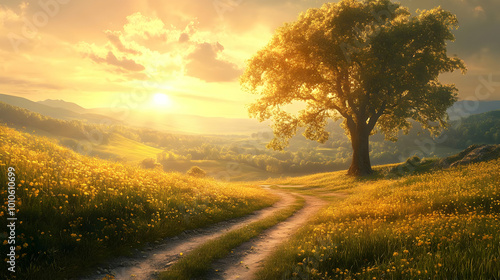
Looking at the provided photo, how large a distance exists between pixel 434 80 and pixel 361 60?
12.3m

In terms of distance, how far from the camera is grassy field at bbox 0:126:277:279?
6555 mm

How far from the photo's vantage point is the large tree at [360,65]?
30.1 meters

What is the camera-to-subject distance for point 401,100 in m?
32.1

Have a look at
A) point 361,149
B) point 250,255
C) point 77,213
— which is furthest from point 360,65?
point 77,213

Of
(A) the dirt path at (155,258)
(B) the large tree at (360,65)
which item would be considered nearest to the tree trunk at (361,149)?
(B) the large tree at (360,65)

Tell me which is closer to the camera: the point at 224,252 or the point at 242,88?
the point at 224,252

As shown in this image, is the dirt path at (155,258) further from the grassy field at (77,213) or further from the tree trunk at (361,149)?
the tree trunk at (361,149)

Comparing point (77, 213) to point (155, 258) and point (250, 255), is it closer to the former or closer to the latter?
point (155, 258)

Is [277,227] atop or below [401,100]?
below

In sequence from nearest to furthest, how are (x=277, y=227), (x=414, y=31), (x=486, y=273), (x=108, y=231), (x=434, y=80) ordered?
(x=486, y=273) < (x=108, y=231) < (x=277, y=227) < (x=414, y=31) < (x=434, y=80)

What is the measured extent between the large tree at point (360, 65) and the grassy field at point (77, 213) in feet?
76.5

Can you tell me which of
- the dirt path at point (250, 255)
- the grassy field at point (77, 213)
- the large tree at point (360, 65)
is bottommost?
the dirt path at point (250, 255)

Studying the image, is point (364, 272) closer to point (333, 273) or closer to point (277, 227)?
point (333, 273)

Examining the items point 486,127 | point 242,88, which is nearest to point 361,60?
point 242,88
